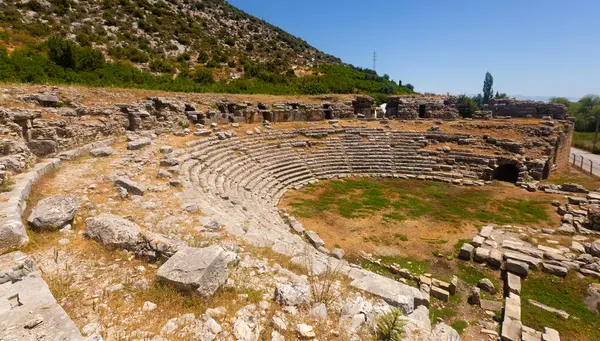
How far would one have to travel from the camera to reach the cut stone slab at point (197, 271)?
380 centimetres

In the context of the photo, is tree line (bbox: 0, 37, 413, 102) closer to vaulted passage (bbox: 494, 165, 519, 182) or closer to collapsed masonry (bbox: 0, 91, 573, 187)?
collapsed masonry (bbox: 0, 91, 573, 187)

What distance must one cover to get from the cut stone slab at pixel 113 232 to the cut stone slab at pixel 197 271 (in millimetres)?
1070

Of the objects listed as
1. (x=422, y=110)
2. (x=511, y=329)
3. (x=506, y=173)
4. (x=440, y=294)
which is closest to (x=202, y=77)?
(x=422, y=110)

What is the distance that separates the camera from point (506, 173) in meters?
18.6

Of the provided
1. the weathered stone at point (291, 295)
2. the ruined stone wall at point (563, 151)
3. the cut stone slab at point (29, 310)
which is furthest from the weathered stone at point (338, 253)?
the ruined stone wall at point (563, 151)

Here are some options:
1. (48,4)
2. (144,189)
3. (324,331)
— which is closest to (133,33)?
(48,4)

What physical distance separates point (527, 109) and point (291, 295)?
32.3 meters

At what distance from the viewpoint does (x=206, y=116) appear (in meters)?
18.4

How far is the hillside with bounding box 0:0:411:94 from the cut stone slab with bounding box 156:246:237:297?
667 inches

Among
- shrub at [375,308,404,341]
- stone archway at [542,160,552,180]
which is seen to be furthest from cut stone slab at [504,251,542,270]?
stone archway at [542,160,552,180]

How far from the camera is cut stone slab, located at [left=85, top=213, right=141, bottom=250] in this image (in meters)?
4.79

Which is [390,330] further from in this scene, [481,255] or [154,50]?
[154,50]

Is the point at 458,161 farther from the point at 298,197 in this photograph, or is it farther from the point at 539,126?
the point at 298,197

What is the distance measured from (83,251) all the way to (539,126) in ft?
81.6
